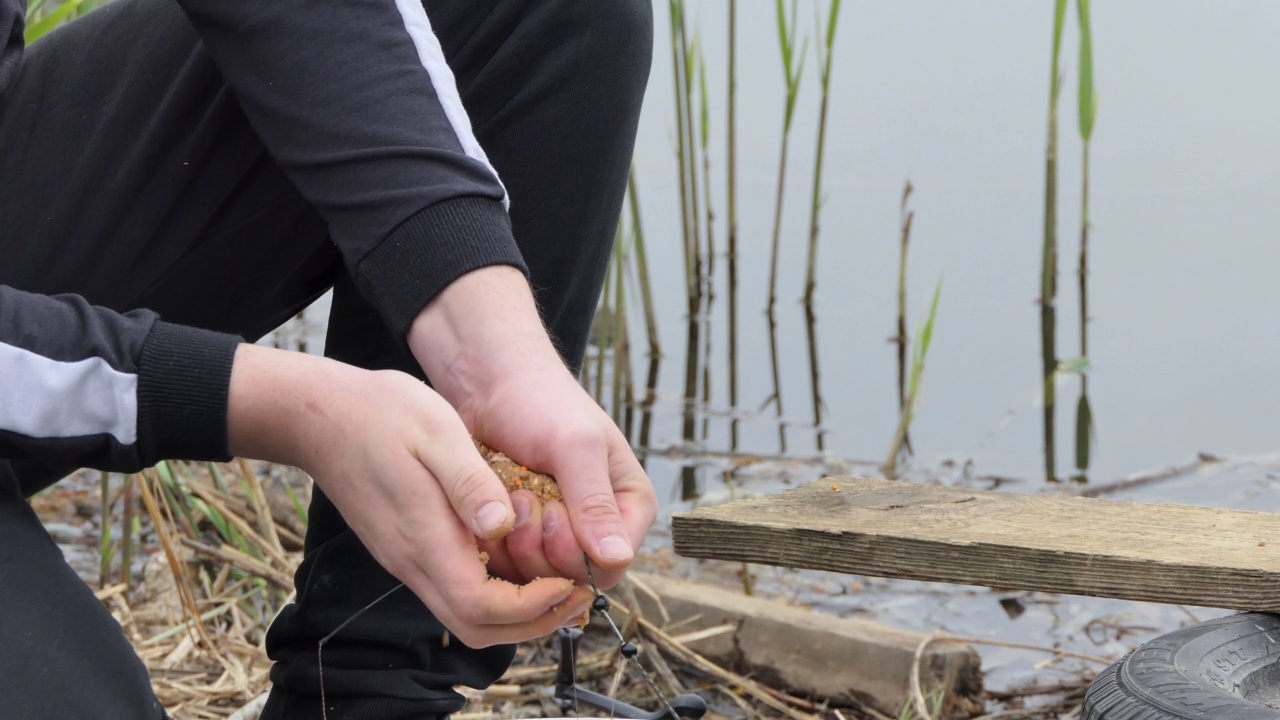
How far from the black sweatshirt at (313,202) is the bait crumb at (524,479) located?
0.43ft

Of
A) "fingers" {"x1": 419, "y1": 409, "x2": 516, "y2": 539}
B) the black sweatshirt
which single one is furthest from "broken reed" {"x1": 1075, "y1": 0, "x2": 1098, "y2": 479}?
"fingers" {"x1": 419, "y1": 409, "x2": 516, "y2": 539}

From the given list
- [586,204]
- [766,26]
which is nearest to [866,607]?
[586,204]

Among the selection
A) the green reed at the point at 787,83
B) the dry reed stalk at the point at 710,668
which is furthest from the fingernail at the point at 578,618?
the green reed at the point at 787,83

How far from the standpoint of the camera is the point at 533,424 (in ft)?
2.76

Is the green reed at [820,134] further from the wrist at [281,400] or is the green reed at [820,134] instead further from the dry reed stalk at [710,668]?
the wrist at [281,400]

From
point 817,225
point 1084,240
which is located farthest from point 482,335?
point 1084,240

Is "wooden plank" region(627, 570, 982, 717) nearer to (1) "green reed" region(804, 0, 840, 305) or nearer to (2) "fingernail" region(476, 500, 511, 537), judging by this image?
(2) "fingernail" region(476, 500, 511, 537)

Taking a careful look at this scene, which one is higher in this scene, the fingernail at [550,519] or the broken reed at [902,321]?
the fingernail at [550,519]

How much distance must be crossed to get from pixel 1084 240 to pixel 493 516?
295 cm

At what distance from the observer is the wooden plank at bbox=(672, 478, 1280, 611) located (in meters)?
1.21

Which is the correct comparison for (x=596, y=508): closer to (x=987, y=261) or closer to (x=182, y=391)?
(x=182, y=391)

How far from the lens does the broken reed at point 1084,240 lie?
2.82 metres

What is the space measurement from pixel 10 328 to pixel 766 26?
3223 millimetres

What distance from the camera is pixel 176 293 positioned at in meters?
1.13
